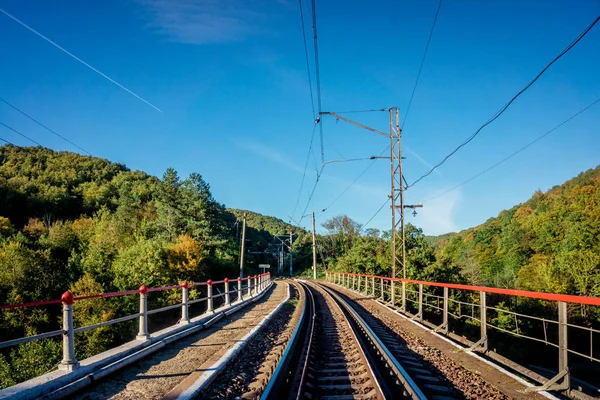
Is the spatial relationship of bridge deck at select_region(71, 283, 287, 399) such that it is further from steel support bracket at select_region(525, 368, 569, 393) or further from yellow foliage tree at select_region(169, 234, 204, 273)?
yellow foliage tree at select_region(169, 234, 204, 273)

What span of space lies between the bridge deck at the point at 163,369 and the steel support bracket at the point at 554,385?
14.8ft

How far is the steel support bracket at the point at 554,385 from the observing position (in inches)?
181

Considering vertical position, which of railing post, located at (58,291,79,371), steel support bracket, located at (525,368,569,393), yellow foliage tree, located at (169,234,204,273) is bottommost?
yellow foliage tree, located at (169,234,204,273)

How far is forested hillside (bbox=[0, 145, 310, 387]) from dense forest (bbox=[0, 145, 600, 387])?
0.54 feet

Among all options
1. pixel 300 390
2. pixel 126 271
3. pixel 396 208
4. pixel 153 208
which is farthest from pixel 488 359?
pixel 153 208

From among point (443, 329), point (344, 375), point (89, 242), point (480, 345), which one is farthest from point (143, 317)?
point (89, 242)

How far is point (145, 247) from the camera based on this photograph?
43.8 meters

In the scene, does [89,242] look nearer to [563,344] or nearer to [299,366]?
[299,366]

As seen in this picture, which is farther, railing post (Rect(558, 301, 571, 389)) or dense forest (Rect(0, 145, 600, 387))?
dense forest (Rect(0, 145, 600, 387))

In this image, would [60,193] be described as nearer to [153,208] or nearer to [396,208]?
[153,208]

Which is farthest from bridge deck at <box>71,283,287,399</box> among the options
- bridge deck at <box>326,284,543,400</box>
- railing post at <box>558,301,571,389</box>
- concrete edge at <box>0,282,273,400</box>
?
railing post at <box>558,301,571,389</box>

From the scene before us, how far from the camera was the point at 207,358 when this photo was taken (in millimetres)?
6609

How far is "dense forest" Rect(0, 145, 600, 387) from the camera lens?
3650cm

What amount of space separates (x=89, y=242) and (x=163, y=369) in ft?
229
